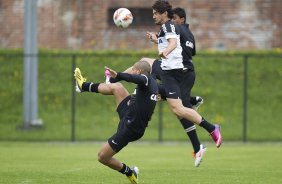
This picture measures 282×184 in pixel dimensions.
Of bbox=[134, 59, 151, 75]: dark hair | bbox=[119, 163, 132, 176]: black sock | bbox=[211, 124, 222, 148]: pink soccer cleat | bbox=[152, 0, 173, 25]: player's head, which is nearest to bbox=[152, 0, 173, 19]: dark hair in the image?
bbox=[152, 0, 173, 25]: player's head

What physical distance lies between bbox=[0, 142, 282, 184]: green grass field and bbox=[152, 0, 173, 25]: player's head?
102 inches

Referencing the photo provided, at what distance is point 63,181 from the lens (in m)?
12.1

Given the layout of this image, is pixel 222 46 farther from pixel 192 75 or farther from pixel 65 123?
pixel 192 75

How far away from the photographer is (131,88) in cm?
2572

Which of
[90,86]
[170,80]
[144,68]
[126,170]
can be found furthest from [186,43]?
[126,170]

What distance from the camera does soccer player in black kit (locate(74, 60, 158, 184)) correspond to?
455 inches

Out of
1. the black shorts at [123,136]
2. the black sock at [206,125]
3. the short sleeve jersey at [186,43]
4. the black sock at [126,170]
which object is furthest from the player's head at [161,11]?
the black sock at [126,170]

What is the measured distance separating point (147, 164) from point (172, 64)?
110 inches

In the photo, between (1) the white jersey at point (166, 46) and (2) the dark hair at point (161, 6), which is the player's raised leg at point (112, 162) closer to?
(1) the white jersey at point (166, 46)

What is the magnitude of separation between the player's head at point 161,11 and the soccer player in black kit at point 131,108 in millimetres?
1438

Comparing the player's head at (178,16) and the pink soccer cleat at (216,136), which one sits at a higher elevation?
the player's head at (178,16)

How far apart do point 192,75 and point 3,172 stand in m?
3.72

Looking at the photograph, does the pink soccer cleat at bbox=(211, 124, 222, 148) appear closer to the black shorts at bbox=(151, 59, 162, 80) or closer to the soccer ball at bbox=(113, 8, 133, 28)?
the black shorts at bbox=(151, 59, 162, 80)

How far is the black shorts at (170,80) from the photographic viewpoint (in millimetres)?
13773
